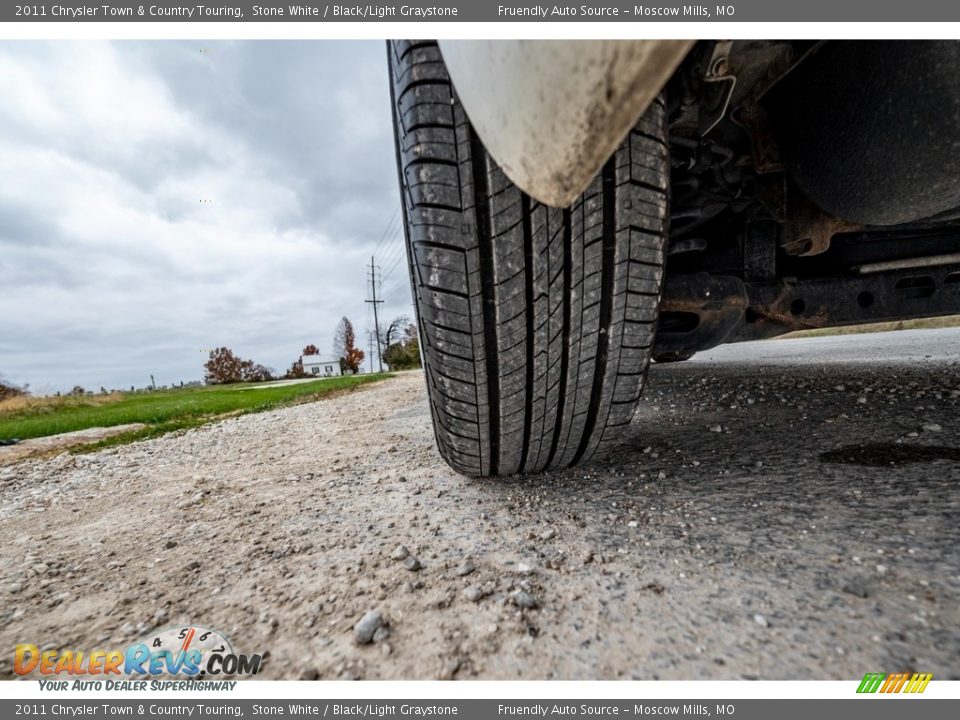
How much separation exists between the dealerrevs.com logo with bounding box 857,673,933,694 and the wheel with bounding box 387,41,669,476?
0.58 m

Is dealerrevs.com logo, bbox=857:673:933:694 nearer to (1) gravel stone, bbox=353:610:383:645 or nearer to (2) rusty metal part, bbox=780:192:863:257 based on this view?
(1) gravel stone, bbox=353:610:383:645

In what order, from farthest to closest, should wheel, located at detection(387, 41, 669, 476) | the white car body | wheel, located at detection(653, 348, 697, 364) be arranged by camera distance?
wheel, located at detection(653, 348, 697, 364), wheel, located at detection(387, 41, 669, 476), the white car body

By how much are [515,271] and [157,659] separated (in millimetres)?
823

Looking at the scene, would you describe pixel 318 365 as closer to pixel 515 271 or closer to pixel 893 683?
pixel 515 271

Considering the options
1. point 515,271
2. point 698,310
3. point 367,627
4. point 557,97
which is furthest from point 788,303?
point 367,627

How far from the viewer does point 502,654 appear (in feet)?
1.71

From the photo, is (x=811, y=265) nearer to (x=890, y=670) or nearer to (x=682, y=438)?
(x=682, y=438)

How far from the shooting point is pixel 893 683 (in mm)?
456

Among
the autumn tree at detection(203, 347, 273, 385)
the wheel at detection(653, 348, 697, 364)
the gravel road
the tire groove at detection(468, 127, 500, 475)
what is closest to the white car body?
the tire groove at detection(468, 127, 500, 475)

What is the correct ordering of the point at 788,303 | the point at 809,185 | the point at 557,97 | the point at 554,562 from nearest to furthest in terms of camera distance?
1. the point at 557,97
2. the point at 554,562
3. the point at 809,185
4. the point at 788,303

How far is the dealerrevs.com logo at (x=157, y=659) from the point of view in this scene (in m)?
0.56

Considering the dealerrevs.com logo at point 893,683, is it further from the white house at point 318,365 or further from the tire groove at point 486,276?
the white house at point 318,365

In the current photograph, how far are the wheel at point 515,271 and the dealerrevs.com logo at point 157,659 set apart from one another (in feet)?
1.79

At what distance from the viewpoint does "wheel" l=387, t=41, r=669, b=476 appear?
739 mm
